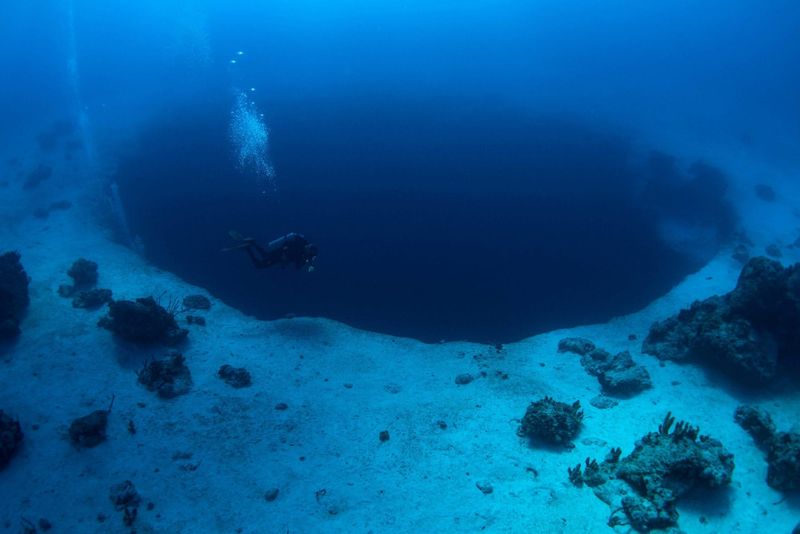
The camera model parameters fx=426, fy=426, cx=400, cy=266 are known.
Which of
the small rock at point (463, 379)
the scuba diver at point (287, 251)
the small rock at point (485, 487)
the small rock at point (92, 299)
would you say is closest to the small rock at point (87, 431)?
the scuba diver at point (287, 251)

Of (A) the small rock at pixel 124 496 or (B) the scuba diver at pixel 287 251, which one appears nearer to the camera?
(A) the small rock at pixel 124 496

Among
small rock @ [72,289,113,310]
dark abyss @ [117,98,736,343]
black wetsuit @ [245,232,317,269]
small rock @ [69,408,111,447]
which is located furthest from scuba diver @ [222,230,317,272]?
small rock @ [72,289,113,310]

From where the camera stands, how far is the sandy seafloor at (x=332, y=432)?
30.0 ft

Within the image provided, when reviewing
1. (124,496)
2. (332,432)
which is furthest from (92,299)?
(332,432)

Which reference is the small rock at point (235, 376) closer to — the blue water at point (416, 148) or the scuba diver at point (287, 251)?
the scuba diver at point (287, 251)

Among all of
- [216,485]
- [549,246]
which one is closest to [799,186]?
[549,246]

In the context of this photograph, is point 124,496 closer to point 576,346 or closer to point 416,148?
point 576,346

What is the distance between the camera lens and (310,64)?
54000 millimetres

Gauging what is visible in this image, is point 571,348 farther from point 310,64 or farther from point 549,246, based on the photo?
point 310,64

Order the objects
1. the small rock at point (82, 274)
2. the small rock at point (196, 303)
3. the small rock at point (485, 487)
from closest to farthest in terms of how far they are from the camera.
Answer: the small rock at point (485, 487) < the small rock at point (196, 303) < the small rock at point (82, 274)

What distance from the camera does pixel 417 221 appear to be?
2455cm

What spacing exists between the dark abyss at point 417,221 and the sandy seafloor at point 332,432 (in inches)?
103

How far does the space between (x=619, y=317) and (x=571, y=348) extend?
4.40m

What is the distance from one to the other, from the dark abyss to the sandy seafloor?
261 centimetres
